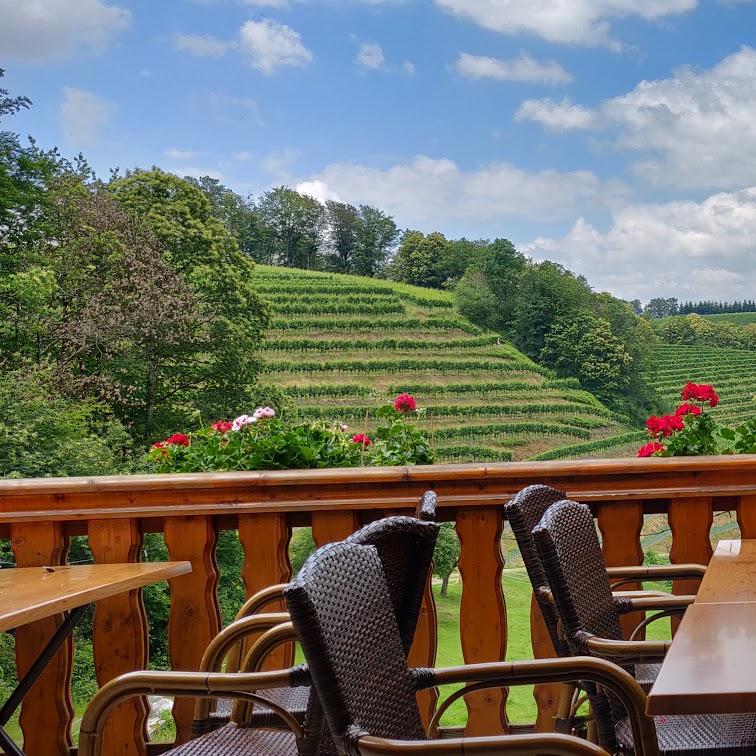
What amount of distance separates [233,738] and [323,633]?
65 centimetres

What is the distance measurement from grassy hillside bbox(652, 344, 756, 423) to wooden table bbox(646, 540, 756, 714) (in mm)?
9972

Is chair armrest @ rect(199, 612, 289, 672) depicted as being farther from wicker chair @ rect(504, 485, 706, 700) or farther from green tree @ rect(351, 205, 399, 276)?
green tree @ rect(351, 205, 399, 276)

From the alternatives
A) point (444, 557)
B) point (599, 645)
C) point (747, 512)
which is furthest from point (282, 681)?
point (444, 557)

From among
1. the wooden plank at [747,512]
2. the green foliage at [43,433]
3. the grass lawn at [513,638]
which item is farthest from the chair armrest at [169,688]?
the green foliage at [43,433]

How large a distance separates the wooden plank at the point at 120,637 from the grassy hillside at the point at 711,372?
984 centimetres

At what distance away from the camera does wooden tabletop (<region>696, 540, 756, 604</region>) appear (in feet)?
4.88

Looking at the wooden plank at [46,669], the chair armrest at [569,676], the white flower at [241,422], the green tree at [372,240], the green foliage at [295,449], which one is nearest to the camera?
the chair armrest at [569,676]

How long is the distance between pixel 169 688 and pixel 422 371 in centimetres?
1969

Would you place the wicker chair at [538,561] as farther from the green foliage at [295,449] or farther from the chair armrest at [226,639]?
the green foliage at [295,449]

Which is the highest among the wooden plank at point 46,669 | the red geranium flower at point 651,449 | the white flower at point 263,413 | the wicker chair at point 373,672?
the white flower at point 263,413

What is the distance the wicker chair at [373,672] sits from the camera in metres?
1.02

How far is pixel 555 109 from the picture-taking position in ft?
66.5

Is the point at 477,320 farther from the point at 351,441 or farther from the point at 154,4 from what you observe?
the point at 351,441

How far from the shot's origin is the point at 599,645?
4.67 feet
